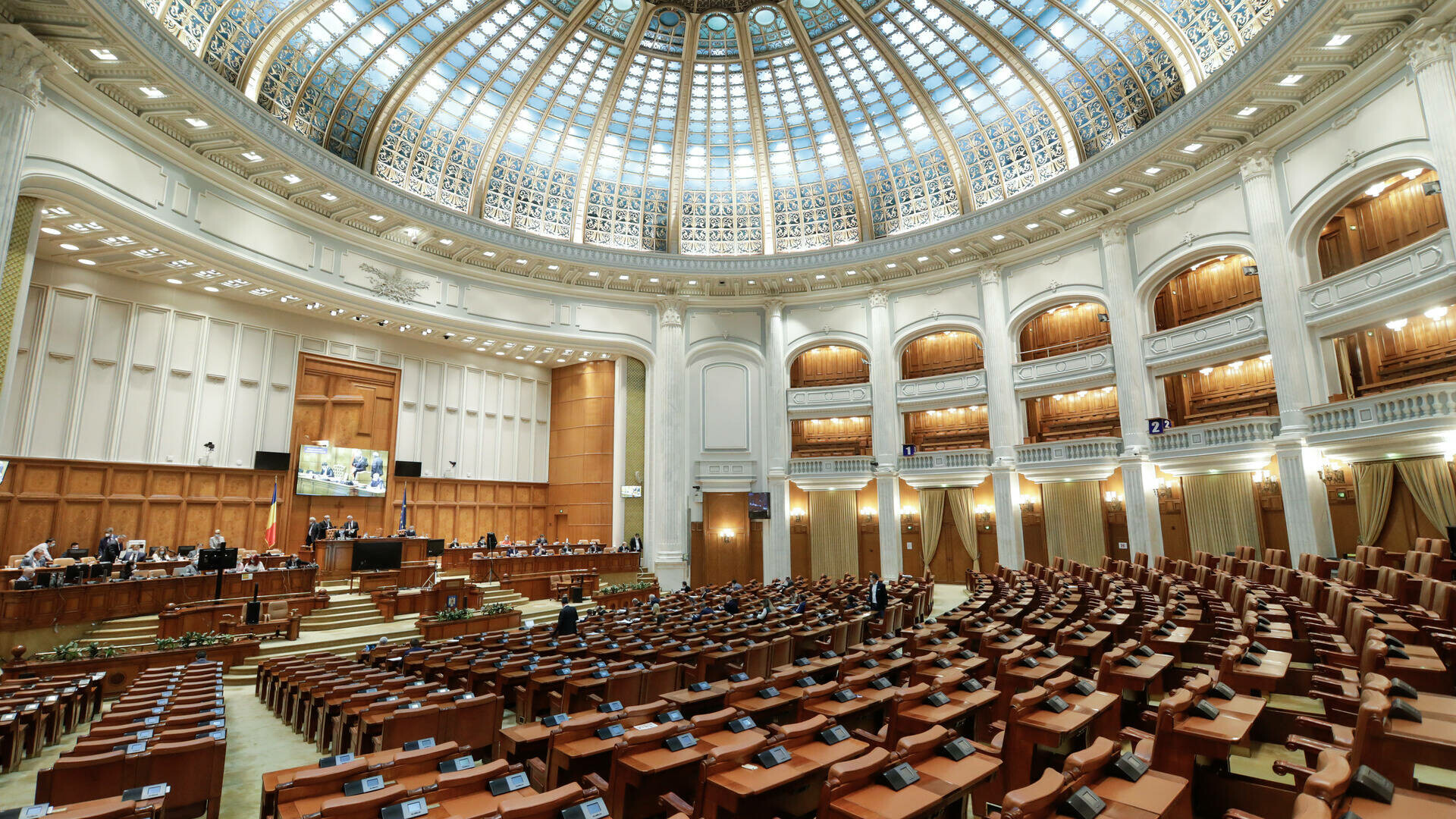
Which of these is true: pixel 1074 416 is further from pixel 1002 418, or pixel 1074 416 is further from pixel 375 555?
pixel 375 555

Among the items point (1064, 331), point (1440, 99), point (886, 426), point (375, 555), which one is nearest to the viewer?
point (1440, 99)

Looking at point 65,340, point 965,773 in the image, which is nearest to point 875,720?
point 965,773

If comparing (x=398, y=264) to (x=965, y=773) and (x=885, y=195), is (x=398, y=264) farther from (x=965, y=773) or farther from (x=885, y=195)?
(x=965, y=773)

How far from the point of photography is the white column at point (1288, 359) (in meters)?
12.4

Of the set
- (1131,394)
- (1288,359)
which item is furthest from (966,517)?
(1288,359)

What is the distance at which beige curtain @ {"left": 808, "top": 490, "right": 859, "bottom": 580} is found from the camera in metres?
20.3

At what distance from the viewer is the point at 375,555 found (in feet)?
50.4

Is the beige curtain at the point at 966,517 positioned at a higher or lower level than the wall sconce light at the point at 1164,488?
lower

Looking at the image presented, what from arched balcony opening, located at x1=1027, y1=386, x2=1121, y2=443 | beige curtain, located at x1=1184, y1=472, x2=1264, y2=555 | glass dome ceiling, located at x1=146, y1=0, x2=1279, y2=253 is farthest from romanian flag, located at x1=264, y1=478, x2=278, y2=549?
beige curtain, located at x1=1184, y1=472, x2=1264, y2=555

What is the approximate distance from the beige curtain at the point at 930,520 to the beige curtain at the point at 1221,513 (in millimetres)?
5838

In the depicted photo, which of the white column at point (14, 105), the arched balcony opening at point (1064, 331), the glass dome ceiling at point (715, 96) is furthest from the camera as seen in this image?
the arched balcony opening at point (1064, 331)

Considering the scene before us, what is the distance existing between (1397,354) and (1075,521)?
687cm

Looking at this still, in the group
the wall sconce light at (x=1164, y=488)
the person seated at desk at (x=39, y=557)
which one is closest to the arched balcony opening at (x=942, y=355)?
the wall sconce light at (x=1164, y=488)

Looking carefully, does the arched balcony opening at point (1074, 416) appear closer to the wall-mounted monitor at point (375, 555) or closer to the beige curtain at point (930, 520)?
the beige curtain at point (930, 520)
